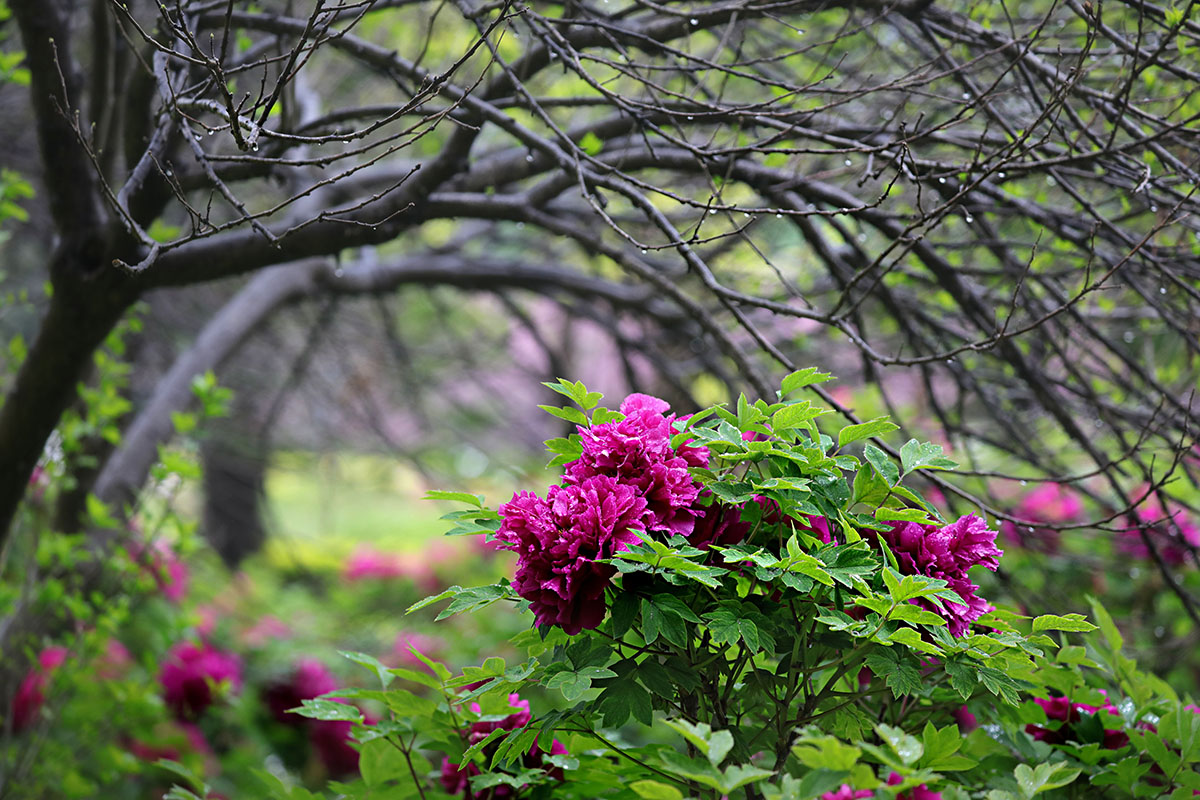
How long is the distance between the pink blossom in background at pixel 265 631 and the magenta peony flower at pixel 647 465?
434 centimetres

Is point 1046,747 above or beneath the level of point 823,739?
above

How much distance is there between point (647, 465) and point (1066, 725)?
39.5 inches

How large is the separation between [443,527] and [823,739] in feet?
31.0

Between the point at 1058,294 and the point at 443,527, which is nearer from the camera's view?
the point at 1058,294

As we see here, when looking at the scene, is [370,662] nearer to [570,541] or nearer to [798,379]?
[570,541]

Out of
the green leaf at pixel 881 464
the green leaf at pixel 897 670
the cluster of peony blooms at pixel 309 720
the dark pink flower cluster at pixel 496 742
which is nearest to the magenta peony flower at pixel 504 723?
the dark pink flower cluster at pixel 496 742

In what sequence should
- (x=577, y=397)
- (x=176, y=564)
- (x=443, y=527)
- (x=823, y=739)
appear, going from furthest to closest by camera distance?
(x=443, y=527)
(x=176, y=564)
(x=577, y=397)
(x=823, y=739)

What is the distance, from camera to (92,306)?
2.39 metres

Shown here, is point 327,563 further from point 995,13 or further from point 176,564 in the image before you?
point 995,13

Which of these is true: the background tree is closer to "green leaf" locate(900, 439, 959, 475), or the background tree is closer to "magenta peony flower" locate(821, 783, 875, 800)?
"green leaf" locate(900, 439, 959, 475)

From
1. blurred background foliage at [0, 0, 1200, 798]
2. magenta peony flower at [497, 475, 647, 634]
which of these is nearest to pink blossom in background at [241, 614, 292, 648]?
blurred background foliage at [0, 0, 1200, 798]

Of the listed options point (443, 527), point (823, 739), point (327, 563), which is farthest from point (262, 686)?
point (443, 527)

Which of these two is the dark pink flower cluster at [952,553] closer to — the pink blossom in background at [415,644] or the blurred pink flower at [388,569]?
the pink blossom in background at [415,644]

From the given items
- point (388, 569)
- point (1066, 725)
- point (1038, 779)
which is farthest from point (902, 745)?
point (388, 569)
